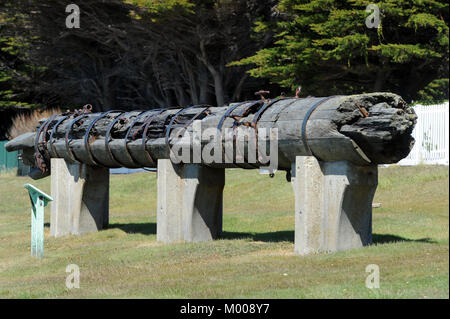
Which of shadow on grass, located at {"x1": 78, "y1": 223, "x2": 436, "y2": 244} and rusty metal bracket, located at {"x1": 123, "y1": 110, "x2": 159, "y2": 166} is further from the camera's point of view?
rusty metal bracket, located at {"x1": 123, "y1": 110, "x2": 159, "y2": 166}

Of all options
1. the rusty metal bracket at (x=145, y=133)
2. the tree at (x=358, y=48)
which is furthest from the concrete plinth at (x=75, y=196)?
the tree at (x=358, y=48)

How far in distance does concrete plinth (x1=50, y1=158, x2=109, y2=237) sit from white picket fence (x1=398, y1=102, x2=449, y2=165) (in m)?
10.1

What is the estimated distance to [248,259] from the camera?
10.9 m

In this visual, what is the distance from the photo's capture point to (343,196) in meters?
10.7

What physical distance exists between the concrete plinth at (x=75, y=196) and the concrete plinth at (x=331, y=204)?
595 cm

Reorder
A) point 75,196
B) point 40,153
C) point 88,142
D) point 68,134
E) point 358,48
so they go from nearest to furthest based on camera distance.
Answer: point 88,142
point 68,134
point 75,196
point 40,153
point 358,48

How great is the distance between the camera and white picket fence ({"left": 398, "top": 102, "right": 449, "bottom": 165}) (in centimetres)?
2159

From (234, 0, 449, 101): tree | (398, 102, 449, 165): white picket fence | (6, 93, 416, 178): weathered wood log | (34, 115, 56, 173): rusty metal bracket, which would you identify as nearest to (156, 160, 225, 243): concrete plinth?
(6, 93, 416, 178): weathered wood log

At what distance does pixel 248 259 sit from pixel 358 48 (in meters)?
15.9

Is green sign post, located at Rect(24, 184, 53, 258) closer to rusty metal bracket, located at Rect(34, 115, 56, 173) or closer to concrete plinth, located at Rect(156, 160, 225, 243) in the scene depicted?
concrete plinth, located at Rect(156, 160, 225, 243)

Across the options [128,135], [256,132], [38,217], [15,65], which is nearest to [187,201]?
[128,135]

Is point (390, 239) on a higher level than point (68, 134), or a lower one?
lower

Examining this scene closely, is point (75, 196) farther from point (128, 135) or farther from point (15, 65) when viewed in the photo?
point (15, 65)

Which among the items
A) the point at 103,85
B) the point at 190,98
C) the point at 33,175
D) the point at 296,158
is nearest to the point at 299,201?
the point at 296,158
